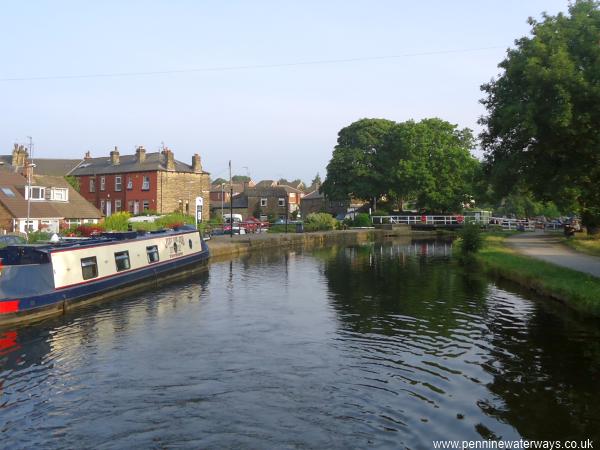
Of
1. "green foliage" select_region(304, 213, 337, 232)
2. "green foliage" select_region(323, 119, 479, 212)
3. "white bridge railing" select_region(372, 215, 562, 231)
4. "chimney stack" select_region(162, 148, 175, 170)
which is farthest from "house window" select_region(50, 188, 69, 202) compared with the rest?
"white bridge railing" select_region(372, 215, 562, 231)

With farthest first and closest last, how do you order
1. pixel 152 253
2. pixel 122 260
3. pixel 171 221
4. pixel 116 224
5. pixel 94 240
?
pixel 171 221, pixel 116 224, pixel 152 253, pixel 122 260, pixel 94 240

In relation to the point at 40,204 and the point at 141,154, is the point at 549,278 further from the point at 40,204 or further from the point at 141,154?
the point at 141,154

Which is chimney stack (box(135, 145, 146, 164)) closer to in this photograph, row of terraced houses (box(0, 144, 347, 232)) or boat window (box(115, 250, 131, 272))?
row of terraced houses (box(0, 144, 347, 232))

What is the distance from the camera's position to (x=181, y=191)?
202 ft

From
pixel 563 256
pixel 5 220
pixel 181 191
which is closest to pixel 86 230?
pixel 5 220

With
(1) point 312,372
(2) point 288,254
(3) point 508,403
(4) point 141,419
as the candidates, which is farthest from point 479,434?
(2) point 288,254

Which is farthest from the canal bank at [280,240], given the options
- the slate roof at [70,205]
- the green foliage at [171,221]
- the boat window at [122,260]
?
the boat window at [122,260]

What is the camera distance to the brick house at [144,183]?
58.8 meters

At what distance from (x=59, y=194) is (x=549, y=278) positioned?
1548 inches

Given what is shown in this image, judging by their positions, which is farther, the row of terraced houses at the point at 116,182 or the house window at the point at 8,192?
the row of terraced houses at the point at 116,182

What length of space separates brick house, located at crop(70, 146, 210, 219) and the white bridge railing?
23.4m

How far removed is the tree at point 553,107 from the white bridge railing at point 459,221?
39072 millimetres

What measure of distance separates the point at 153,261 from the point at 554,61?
1976cm

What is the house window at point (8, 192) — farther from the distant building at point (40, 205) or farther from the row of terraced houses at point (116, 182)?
the row of terraced houses at point (116, 182)
